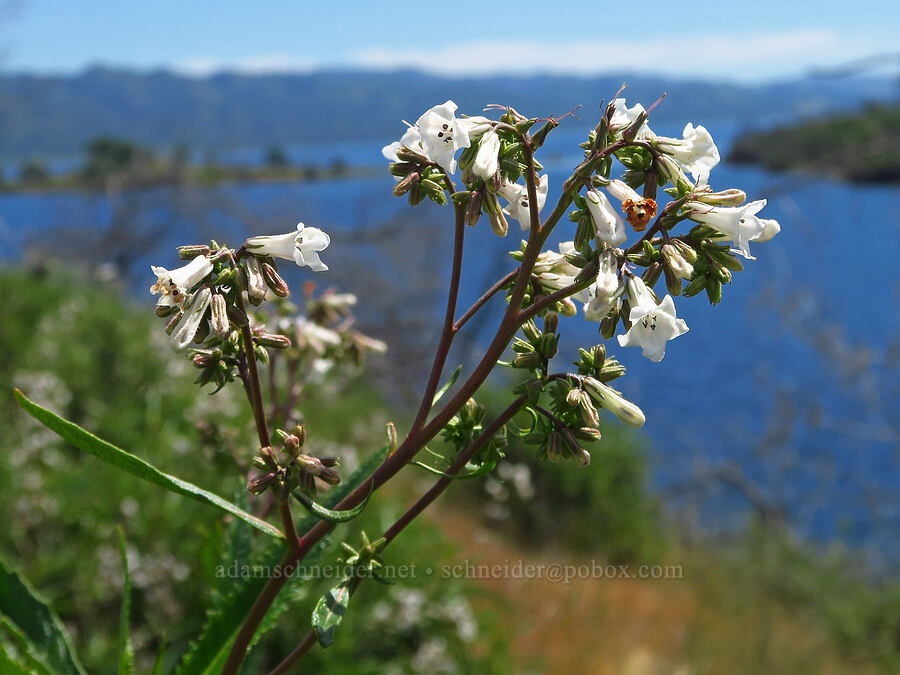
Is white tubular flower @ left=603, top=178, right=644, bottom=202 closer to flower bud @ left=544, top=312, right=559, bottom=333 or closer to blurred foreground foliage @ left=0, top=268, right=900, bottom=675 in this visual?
flower bud @ left=544, top=312, right=559, bottom=333

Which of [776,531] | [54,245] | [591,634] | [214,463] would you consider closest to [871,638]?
[776,531]

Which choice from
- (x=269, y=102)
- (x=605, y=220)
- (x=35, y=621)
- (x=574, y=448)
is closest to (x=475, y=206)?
(x=605, y=220)

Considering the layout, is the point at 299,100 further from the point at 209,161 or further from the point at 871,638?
the point at 871,638

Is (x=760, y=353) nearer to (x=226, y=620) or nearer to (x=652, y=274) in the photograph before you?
(x=652, y=274)

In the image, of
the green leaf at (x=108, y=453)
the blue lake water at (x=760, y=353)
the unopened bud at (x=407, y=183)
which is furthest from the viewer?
the blue lake water at (x=760, y=353)

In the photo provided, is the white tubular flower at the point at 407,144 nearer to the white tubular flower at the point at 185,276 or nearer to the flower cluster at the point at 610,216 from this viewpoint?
the flower cluster at the point at 610,216

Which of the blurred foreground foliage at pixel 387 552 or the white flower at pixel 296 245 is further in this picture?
the blurred foreground foliage at pixel 387 552

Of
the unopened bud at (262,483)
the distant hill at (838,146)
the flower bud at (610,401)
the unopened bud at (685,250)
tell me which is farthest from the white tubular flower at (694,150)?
the distant hill at (838,146)
